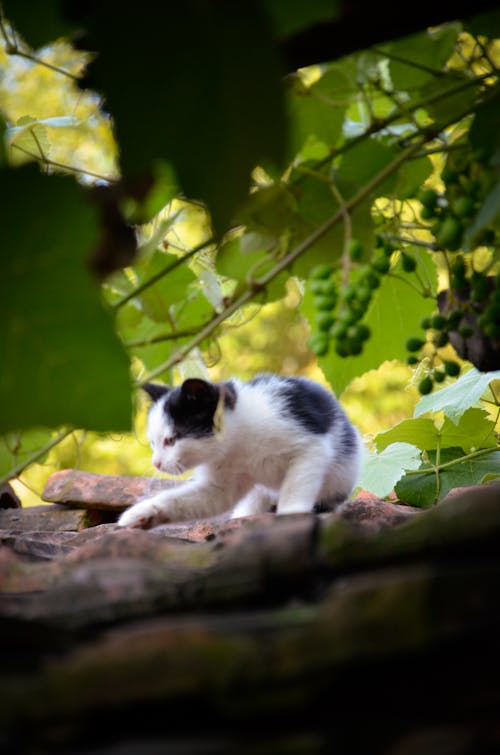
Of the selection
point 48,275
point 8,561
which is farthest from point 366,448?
point 48,275

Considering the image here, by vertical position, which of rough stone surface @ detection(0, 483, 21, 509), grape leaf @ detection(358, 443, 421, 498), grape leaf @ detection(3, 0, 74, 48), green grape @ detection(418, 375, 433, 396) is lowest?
rough stone surface @ detection(0, 483, 21, 509)

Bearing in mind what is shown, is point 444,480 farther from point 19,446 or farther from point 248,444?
point 19,446

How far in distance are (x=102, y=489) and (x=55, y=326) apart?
4.72 feet

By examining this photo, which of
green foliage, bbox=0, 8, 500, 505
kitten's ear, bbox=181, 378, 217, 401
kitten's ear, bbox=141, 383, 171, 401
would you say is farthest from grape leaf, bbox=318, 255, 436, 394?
kitten's ear, bbox=141, 383, 171, 401

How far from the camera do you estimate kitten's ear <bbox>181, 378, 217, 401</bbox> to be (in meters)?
1.66

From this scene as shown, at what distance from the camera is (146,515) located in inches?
59.2

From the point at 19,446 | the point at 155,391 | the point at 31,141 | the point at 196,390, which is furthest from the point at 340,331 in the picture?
the point at 155,391

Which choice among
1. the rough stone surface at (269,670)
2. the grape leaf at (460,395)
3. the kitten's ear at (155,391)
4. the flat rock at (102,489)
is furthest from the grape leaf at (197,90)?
the kitten's ear at (155,391)

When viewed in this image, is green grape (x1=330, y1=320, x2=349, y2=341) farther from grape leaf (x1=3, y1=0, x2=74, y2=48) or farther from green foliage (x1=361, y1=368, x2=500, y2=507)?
green foliage (x1=361, y1=368, x2=500, y2=507)

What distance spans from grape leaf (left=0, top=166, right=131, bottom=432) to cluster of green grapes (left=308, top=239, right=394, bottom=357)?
0.26 meters

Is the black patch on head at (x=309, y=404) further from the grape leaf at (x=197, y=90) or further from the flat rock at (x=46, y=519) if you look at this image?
the grape leaf at (x=197, y=90)

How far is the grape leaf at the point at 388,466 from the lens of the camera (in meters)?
1.42

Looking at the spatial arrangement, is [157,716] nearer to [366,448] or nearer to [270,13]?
[270,13]

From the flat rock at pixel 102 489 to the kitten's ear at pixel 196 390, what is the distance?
0.29 meters
